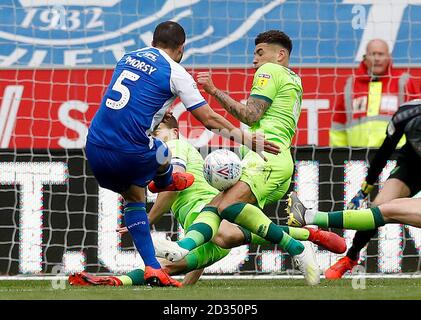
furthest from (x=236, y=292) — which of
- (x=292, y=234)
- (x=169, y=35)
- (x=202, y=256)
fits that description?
(x=169, y=35)

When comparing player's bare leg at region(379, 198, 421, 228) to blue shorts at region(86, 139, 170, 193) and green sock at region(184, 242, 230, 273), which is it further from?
blue shorts at region(86, 139, 170, 193)

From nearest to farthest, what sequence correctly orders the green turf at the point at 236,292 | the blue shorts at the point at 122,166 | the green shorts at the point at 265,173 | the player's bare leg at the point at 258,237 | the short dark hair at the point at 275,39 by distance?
1. the green turf at the point at 236,292
2. the blue shorts at the point at 122,166
3. the green shorts at the point at 265,173
4. the player's bare leg at the point at 258,237
5. the short dark hair at the point at 275,39

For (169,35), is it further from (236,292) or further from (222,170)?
(236,292)

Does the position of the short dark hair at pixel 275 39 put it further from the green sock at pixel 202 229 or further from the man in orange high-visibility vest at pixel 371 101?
the man in orange high-visibility vest at pixel 371 101

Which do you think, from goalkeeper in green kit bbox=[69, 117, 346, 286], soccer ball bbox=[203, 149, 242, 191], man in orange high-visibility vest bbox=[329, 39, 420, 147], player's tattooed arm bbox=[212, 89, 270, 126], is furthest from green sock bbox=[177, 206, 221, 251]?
man in orange high-visibility vest bbox=[329, 39, 420, 147]

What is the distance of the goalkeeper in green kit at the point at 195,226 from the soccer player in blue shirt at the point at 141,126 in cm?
41

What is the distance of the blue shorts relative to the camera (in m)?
7.46

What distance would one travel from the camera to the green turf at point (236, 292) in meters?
6.73

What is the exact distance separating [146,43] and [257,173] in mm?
4403

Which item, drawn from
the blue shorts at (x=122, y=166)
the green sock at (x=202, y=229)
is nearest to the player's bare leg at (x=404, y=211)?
the green sock at (x=202, y=229)

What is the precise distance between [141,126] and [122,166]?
28 centimetres

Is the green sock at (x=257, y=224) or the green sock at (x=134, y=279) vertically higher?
the green sock at (x=257, y=224)
